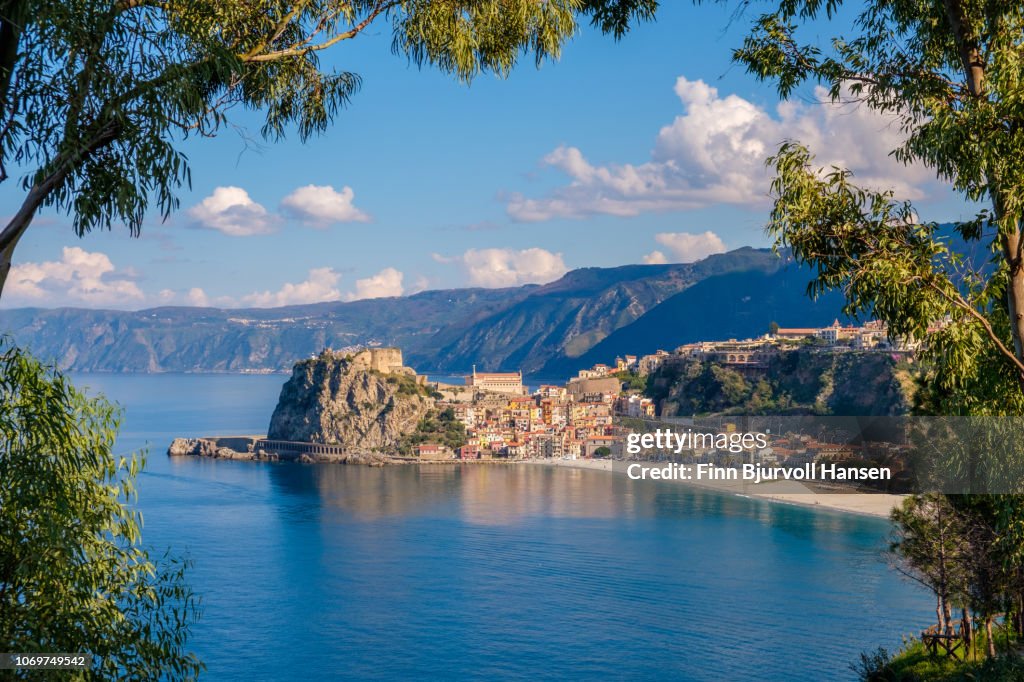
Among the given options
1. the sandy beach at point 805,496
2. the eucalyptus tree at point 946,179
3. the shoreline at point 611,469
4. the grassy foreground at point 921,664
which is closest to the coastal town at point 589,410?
the shoreline at point 611,469

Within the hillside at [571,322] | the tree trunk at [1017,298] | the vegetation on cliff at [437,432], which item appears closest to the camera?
the tree trunk at [1017,298]

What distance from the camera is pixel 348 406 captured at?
6788 centimetres

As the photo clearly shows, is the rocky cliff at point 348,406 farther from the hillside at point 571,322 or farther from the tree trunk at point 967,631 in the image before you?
the hillside at point 571,322

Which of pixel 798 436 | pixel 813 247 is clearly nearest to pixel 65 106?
pixel 813 247

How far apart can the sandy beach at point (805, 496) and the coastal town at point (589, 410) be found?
16.5 ft

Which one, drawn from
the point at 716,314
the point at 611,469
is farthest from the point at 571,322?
the point at 611,469

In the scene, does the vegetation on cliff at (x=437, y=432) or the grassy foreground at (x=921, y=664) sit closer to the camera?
the grassy foreground at (x=921, y=664)

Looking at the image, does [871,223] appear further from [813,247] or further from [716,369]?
[716,369]

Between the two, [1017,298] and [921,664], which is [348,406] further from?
[1017,298]

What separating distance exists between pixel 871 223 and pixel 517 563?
26.9 meters

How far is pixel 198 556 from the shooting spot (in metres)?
30.1

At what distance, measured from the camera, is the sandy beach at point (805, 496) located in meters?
39.6

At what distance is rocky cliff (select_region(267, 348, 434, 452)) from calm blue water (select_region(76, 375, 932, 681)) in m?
17.1

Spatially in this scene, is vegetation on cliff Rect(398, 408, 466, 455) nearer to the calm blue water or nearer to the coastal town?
the coastal town
